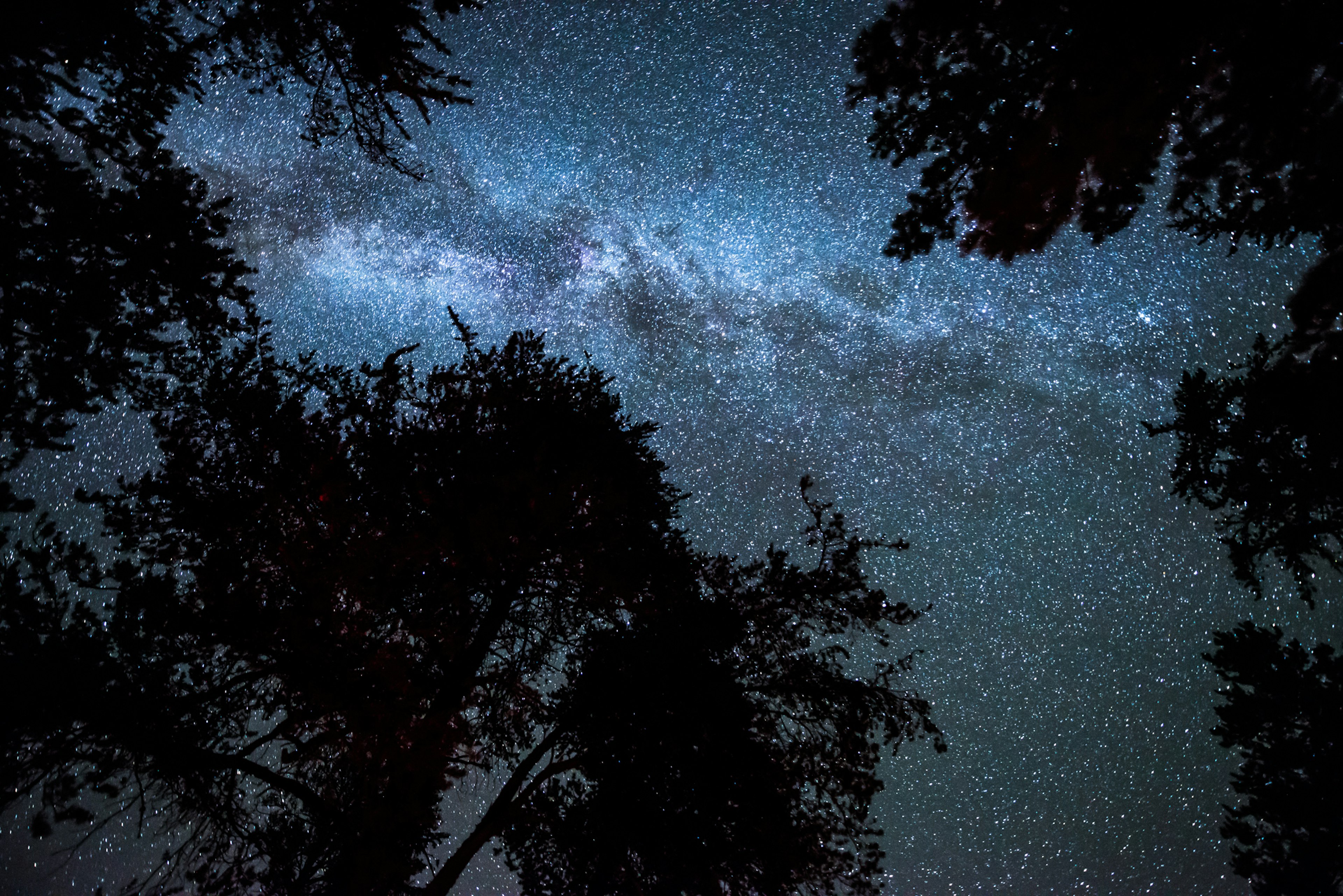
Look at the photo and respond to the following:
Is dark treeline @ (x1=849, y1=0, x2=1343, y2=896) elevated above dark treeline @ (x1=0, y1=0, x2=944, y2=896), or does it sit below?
above

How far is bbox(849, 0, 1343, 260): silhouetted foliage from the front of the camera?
153 inches

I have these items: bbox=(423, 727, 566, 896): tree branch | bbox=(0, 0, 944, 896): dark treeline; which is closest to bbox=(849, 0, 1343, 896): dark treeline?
bbox=(0, 0, 944, 896): dark treeline

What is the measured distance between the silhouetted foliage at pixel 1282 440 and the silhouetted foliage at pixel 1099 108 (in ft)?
2.49

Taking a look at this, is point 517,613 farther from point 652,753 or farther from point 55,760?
point 55,760

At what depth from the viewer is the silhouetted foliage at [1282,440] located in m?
4.55

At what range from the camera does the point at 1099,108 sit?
14.3ft

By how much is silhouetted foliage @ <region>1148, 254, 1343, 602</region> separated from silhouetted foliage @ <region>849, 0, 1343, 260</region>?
0.76 meters

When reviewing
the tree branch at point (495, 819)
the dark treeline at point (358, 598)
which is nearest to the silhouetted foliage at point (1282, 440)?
the dark treeline at point (358, 598)

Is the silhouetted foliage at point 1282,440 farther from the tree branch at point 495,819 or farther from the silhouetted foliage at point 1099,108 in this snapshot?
the tree branch at point 495,819

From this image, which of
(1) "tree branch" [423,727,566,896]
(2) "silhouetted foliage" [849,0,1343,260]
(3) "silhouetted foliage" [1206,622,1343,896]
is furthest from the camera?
(3) "silhouetted foliage" [1206,622,1343,896]

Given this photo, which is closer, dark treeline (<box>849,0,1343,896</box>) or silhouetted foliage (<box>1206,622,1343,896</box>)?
dark treeline (<box>849,0,1343,896</box>)

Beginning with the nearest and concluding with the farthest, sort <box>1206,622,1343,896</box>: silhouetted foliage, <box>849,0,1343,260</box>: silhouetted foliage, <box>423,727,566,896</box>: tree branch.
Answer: <box>849,0,1343,260</box>: silhouetted foliage, <box>423,727,566,896</box>: tree branch, <box>1206,622,1343,896</box>: silhouetted foliage

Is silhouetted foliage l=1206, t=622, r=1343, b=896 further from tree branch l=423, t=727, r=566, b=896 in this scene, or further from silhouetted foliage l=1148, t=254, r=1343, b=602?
tree branch l=423, t=727, r=566, b=896

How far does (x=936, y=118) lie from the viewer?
17.0 feet
